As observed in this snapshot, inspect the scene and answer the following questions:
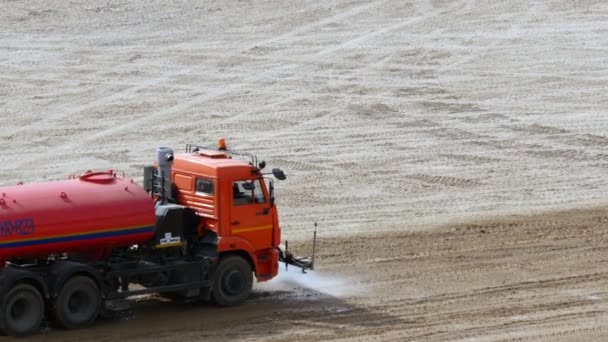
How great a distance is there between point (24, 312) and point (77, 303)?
2.72 ft

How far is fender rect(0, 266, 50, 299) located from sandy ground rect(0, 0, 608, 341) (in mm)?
663

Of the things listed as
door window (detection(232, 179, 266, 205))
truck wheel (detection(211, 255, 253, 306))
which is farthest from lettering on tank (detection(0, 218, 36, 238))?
door window (detection(232, 179, 266, 205))

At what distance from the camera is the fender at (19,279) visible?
714 inches

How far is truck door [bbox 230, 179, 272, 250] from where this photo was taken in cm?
2033

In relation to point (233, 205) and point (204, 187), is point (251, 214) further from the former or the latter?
point (204, 187)

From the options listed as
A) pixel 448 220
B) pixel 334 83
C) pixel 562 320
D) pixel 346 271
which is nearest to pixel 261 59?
pixel 334 83

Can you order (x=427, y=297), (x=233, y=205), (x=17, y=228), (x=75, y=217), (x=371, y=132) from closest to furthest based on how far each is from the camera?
(x=17, y=228) → (x=75, y=217) → (x=233, y=205) → (x=427, y=297) → (x=371, y=132)

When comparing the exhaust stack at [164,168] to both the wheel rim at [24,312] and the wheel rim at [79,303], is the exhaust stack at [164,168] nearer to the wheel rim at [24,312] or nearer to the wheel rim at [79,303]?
the wheel rim at [79,303]

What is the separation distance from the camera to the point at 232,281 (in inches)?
807

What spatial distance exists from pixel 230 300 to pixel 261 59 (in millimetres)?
19600

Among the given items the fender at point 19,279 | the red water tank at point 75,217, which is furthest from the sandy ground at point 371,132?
the red water tank at point 75,217

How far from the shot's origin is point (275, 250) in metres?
20.9

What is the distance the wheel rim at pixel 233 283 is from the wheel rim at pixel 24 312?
309cm

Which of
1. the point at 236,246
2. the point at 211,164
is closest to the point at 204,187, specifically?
the point at 211,164
